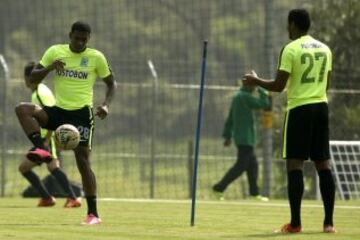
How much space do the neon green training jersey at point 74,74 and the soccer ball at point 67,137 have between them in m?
0.43

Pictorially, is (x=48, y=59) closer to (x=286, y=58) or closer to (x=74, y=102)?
(x=74, y=102)

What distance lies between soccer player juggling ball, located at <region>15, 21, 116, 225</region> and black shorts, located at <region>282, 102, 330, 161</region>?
7.57 feet

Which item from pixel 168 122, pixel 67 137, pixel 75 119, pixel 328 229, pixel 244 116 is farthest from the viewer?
pixel 168 122

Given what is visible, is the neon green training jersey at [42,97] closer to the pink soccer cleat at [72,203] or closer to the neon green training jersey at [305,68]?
the pink soccer cleat at [72,203]

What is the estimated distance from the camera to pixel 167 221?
15500mm

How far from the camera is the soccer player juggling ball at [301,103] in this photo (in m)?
13.6

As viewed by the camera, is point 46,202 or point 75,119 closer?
point 75,119

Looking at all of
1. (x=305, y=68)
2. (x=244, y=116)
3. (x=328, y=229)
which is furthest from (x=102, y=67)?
(x=244, y=116)

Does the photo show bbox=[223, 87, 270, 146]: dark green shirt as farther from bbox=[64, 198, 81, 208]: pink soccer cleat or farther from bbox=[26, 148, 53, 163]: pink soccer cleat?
bbox=[26, 148, 53, 163]: pink soccer cleat

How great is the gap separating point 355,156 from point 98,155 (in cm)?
546

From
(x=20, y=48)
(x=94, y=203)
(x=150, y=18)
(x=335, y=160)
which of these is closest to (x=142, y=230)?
(x=94, y=203)

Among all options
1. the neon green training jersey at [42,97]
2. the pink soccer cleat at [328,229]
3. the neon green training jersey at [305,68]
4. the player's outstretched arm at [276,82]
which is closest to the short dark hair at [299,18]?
the neon green training jersey at [305,68]

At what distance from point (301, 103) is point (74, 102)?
2743 millimetres

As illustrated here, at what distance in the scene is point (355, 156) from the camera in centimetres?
2408
